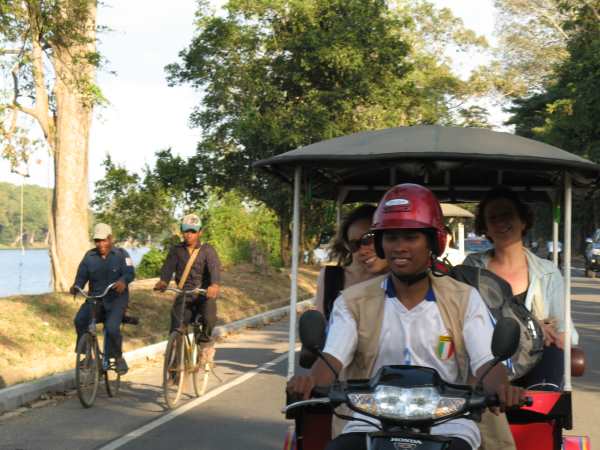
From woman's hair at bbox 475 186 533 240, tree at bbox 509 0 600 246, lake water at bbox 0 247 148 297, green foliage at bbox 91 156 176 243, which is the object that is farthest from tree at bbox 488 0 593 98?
woman's hair at bbox 475 186 533 240

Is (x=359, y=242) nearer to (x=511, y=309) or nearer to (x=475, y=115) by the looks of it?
(x=511, y=309)

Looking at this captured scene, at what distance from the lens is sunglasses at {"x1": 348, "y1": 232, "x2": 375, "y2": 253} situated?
5.81 meters

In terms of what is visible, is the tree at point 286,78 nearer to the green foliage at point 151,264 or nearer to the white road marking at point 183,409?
the green foliage at point 151,264

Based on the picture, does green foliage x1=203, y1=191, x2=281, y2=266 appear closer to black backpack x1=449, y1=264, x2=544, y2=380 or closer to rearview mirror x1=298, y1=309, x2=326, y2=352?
black backpack x1=449, y1=264, x2=544, y2=380

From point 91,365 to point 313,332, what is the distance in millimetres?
6871

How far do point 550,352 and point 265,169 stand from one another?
78.2 inches

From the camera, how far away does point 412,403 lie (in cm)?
321

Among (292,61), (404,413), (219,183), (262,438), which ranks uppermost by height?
(292,61)

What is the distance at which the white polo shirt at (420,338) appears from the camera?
3.74 metres

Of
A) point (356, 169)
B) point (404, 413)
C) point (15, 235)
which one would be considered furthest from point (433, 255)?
point (15, 235)

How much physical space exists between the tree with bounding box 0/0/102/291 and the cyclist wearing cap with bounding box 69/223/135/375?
192 inches

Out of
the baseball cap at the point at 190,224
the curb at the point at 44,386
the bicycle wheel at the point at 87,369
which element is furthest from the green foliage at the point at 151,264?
the bicycle wheel at the point at 87,369

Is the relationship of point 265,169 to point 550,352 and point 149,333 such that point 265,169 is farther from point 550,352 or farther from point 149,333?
point 149,333

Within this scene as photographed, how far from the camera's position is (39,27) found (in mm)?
15383
